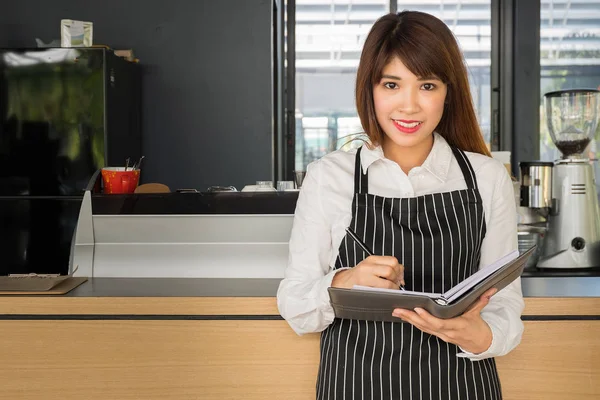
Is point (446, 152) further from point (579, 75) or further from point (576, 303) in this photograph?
point (579, 75)

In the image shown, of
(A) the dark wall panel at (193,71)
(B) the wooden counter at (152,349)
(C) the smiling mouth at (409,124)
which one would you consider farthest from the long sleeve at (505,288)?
(A) the dark wall panel at (193,71)

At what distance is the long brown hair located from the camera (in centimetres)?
117

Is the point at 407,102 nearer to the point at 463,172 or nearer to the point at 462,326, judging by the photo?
the point at 463,172

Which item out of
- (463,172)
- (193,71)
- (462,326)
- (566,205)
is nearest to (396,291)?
(462,326)

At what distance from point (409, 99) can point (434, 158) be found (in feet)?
0.58

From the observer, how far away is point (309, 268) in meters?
1.24

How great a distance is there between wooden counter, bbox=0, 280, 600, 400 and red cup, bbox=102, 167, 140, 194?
588 mm

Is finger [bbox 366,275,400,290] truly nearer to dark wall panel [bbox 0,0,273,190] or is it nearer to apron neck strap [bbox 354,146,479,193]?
apron neck strap [bbox 354,146,479,193]

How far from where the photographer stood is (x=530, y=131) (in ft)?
15.7

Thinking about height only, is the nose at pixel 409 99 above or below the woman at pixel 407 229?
above

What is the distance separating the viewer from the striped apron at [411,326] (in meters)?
1.20

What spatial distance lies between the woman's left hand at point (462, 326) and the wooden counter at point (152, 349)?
530 mm

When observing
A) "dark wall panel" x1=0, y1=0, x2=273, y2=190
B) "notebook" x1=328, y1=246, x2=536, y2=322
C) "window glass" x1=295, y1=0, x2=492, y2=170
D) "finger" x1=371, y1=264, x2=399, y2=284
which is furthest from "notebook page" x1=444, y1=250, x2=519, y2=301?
"window glass" x1=295, y1=0, x2=492, y2=170

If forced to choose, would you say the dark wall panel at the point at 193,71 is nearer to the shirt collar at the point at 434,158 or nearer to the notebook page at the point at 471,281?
the shirt collar at the point at 434,158
